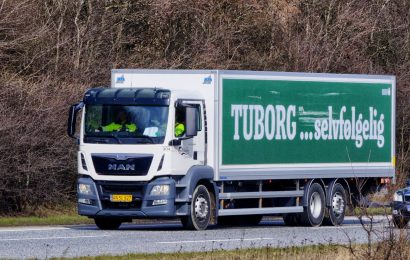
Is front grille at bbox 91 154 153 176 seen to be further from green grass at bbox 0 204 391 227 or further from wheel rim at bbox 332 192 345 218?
wheel rim at bbox 332 192 345 218

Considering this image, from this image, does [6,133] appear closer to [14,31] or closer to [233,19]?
[14,31]

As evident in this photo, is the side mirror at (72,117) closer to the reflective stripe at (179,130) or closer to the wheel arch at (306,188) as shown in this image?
the reflective stripe at (179,130)

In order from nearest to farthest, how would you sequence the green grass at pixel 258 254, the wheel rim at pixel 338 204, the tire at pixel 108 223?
1. the green grass at pixel 258 254
2. the tire at pixel 108 223
3. the wheel rim at pixel 338 204

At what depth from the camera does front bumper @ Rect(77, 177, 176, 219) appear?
25.0m

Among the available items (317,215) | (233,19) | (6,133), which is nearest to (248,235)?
(317,215)

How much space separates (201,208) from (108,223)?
2.23 m

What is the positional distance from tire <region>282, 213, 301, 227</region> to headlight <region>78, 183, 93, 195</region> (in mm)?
5349

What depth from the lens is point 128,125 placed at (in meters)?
25.5

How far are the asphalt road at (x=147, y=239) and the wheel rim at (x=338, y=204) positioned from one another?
408 millimetres

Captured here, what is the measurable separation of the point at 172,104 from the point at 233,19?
733 inches

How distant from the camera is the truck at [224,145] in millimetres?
25234

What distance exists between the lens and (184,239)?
22.8 m

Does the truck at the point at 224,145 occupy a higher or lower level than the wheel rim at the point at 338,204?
higher

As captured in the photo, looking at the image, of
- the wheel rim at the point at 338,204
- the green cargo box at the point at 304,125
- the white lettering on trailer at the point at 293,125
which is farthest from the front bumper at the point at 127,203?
the wheel rim at the point at 338,204
